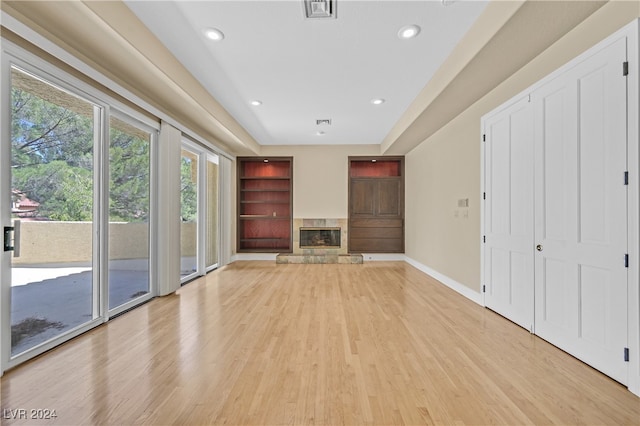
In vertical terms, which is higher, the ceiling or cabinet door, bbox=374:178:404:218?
the ceiling

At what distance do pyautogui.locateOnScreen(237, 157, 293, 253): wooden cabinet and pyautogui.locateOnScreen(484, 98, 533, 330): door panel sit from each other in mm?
5194

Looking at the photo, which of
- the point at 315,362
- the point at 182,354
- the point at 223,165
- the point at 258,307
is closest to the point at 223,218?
the point at 223,165

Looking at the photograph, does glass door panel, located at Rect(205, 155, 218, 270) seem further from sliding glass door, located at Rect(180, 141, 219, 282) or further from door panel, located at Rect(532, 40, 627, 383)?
door panel, located at Rect(532, 40, 627, 383)

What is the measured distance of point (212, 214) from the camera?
6.41 metres

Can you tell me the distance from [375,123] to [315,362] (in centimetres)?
478

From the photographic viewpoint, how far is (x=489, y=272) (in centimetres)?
367

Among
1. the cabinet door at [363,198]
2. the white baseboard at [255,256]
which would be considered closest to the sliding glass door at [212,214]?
the white baseboard at [255,256]

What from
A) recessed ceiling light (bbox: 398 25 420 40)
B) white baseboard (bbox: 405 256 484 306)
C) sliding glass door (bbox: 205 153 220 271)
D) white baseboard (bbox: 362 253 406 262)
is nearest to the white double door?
white baseboard (bbox: 405 256 484 306)

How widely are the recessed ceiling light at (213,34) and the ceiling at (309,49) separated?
0.15 feet

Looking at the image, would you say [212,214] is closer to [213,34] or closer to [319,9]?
[213,34]

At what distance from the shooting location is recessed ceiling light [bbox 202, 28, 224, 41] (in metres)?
2.82

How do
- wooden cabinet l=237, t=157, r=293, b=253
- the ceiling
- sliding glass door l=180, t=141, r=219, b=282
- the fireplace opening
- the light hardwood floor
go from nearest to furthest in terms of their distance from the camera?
the light hardwood floor, the ceiling, sliding glass door l=180, t=141, r=219, b=282, the fireplace opening, wooden cabinet l=237, t=157, r=293, b=253

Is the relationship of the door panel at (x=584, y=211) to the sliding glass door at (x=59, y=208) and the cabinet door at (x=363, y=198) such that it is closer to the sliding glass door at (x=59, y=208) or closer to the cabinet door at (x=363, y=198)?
the sliding glass door at (x=59, y=208)

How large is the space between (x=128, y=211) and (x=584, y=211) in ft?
15.9
